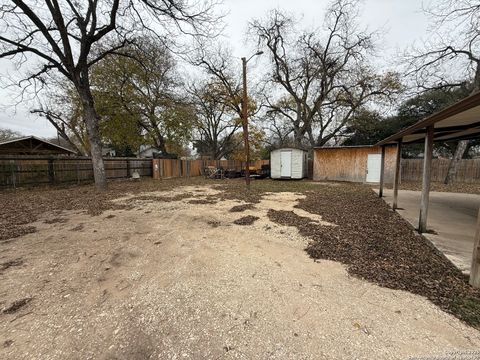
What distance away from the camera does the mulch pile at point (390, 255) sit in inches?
93.4

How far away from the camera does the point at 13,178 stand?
9.77m

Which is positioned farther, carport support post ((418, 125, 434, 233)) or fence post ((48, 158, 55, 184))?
fence post ((48, 158, 55, 184))

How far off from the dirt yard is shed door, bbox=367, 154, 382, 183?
36.5ft

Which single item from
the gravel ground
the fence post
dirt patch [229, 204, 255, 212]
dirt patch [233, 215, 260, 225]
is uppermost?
the fence post

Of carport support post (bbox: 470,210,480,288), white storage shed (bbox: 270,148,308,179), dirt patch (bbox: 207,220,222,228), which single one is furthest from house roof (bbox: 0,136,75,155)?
carport support post (bbox: 470,210,480,288)

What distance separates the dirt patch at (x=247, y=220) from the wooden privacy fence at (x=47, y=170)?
10690 millimetres

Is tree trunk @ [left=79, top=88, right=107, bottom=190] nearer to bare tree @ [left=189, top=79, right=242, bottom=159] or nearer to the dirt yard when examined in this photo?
the dirt yard

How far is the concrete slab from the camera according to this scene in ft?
10.8

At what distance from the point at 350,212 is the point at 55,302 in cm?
637

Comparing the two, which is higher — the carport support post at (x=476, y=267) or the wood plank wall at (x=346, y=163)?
the wood plank wall at (x=346, y=163)

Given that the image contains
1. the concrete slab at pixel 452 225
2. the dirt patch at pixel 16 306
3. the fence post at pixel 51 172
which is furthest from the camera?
the fence post at pixel 51 172

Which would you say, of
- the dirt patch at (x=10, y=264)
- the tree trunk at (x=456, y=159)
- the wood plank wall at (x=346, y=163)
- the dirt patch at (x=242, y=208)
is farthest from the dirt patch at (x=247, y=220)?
the tree trunk at (x=456, y=159)

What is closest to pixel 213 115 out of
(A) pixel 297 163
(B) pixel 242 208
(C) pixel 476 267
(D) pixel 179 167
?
(D) pixel 179 167

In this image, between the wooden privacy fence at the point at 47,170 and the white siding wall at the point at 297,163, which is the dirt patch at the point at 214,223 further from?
the white siding wall at the point at 297,163
